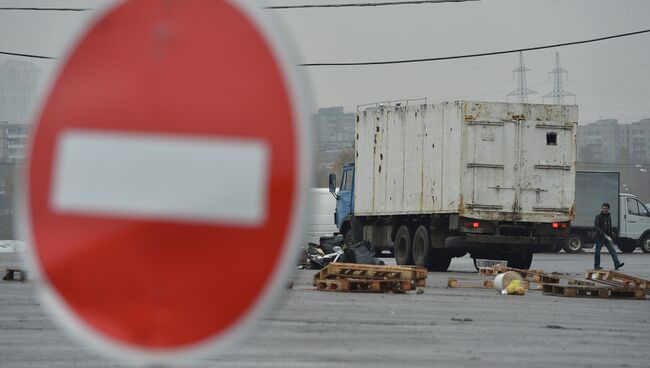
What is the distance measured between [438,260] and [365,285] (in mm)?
9607

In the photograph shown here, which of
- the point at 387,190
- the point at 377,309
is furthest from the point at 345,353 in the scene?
the point at 387,190

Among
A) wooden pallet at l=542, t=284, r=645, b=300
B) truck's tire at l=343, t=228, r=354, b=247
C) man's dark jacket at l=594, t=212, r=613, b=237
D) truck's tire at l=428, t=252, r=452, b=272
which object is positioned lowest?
wooden pallet at l=542, t=284, r=645, b=300

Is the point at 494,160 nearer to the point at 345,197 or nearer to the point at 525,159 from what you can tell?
the point at 525,159

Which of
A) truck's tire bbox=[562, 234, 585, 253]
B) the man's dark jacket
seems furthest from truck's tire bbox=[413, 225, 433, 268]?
truck's tire bbox=[562, 234, 585, 253]

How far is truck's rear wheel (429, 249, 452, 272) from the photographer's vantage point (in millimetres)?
30281

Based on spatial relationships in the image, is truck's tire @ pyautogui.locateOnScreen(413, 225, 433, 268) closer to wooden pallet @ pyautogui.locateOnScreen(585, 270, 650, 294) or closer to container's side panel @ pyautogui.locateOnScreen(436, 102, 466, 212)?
container's side panel @ pyautogui.locateOnScreen(436, 102, 466, 212)

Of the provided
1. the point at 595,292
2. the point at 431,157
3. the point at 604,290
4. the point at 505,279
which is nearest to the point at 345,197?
the point at 431,157

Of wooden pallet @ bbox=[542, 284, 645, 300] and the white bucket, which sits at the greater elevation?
the white bucket

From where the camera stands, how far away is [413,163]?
30.3m

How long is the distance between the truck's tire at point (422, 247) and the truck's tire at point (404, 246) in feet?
0.85

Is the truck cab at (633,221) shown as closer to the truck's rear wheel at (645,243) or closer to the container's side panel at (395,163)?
the truck's rear wheel at (645,243)

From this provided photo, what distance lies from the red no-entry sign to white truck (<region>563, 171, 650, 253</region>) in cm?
4809

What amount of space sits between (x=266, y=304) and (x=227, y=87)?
537mm

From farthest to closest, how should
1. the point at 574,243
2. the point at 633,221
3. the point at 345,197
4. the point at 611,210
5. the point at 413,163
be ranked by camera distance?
the point at 574,243
the point at 633,221
the point at 611,210
the point at 345,197
the point at 413,163
